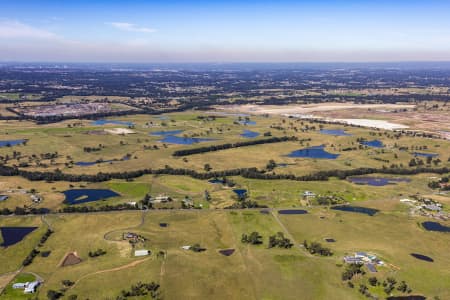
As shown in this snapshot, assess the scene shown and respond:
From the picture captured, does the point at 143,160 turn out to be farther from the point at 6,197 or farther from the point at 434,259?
the point at 434,259

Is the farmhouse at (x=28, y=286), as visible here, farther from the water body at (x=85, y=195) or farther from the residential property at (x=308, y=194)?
the residential property at (x=308, y=194)

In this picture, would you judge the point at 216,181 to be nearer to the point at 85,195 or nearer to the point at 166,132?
the point at 85,195

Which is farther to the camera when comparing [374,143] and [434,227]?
[374,143]

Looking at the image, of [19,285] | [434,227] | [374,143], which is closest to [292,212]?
[434,227]

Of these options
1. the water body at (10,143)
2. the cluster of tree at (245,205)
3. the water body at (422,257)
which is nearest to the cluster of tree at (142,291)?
the cluster of tree at (245,205)

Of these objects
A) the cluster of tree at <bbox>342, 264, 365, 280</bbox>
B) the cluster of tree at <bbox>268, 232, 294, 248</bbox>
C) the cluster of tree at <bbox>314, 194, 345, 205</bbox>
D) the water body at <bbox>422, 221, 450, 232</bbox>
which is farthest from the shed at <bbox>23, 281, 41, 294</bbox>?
the water body at <bbox>422, 221, 450, 232</bbox>

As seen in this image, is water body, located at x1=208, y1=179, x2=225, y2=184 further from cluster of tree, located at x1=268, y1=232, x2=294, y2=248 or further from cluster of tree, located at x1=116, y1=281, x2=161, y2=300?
cluster of tree, located at x1=116, y1=281, x2=161, y2=300
